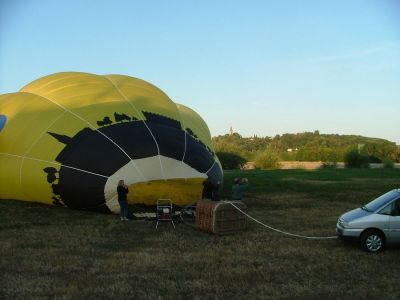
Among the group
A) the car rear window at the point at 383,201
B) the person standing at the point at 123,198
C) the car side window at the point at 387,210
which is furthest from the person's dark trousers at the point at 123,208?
the car side window at the point at 387,210

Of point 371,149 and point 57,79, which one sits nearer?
point 57,79

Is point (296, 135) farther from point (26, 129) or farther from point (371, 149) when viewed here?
point (26, 129)

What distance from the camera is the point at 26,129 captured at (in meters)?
13.1

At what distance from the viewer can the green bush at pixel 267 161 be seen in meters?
47.9

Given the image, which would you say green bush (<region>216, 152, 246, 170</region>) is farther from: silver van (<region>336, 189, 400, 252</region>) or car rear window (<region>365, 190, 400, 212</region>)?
silver van (<region>336, 189, 400, 252</region>)

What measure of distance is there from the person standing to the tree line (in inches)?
1297

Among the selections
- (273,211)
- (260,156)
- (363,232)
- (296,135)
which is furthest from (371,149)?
(363,232)

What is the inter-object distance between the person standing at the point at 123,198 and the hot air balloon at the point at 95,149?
289mm

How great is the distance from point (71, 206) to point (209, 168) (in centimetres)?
378

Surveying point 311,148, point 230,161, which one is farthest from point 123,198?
point 311,148

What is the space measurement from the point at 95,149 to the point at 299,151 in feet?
185

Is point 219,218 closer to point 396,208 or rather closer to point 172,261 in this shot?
point 172,261

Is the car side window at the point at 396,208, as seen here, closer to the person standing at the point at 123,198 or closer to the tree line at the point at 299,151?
the person standing at the point at 123,198

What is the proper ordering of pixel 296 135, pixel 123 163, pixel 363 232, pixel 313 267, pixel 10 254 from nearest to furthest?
1. pixel 313 267
2. pixel 10 254
3. pixel 363 232
4. pixel 123 163
5. pixel 296 135
